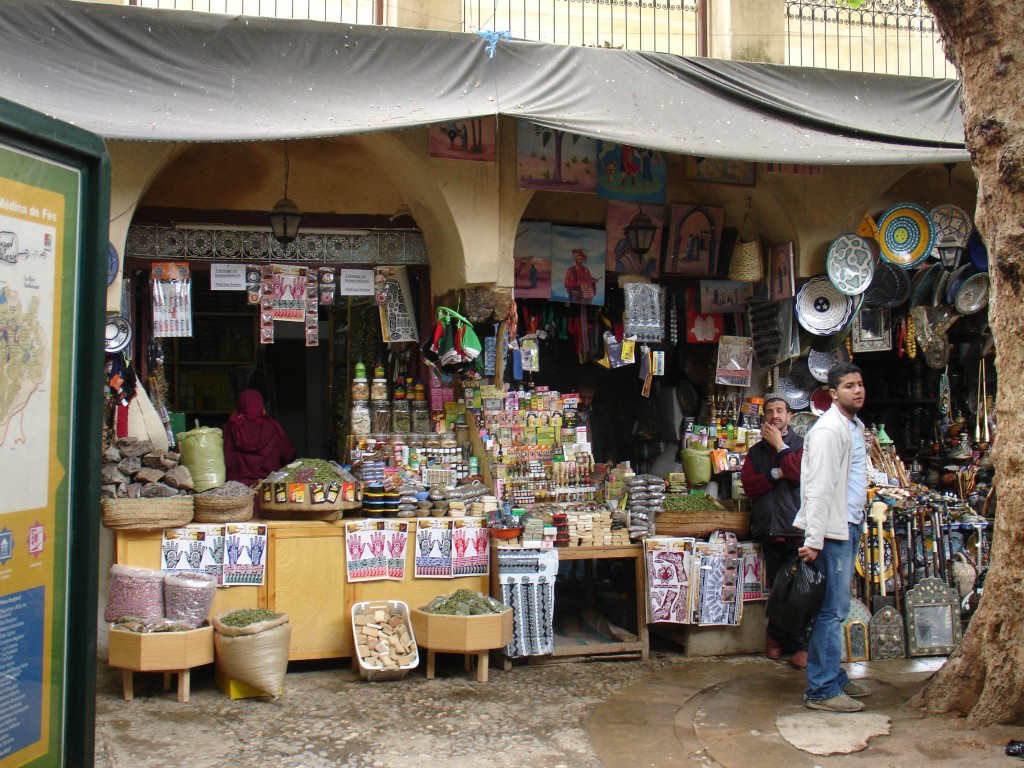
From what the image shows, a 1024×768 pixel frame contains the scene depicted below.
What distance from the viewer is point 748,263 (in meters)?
8.55

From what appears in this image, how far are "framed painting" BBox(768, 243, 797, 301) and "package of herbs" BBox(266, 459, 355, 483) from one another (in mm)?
3832

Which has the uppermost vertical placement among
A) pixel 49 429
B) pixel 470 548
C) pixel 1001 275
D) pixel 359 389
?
pixel 1001 275

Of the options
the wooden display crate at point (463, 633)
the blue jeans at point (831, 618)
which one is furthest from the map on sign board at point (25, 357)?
the blue jeans at point (831, 618)

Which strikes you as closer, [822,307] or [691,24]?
[822,307]

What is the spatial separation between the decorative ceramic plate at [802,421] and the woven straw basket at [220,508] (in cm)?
444

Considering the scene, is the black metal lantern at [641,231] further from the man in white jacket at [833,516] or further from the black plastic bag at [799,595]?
the black plastic bag at [799,595]

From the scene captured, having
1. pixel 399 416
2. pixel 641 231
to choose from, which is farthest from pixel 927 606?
pixel 399 416

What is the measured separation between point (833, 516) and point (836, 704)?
3.38 ft

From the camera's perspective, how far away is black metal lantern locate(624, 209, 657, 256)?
8.27m

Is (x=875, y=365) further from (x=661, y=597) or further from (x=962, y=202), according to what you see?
(x=661, y=597)

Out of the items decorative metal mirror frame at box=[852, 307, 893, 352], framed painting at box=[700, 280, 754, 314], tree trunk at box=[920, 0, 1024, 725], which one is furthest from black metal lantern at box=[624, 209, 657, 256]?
tree trunk at box=[920, 0, 1024, 725]

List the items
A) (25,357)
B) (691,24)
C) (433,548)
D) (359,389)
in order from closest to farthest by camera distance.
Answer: (25,357), (433,548), (359,389), (691,24)

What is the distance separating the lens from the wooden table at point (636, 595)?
6.85 meters

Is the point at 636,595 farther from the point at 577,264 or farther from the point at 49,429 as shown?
the point at 49,429
